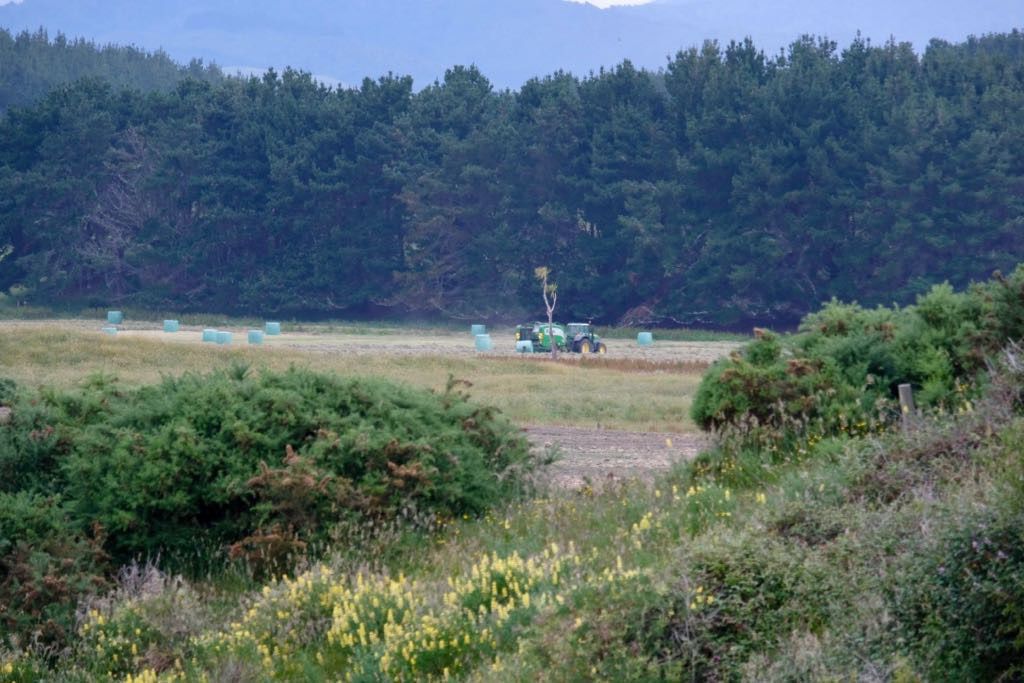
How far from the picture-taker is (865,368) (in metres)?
12.6

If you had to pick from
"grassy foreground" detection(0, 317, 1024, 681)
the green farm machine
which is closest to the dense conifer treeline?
the green farm machine

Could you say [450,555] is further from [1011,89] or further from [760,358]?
[1011,89]

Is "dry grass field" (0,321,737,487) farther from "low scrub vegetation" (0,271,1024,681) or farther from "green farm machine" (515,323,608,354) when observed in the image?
"low scrub vegetation" (0,271,1024,681)

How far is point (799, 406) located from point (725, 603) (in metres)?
5.48

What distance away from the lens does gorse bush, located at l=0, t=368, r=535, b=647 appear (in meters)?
→ 11.0

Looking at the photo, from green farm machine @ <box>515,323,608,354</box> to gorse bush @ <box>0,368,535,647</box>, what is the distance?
141ft

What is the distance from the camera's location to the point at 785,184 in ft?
231

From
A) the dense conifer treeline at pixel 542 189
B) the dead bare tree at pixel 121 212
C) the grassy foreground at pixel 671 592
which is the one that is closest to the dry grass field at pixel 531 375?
the grassy foreground at pixel 671 592

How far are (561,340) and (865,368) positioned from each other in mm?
44275

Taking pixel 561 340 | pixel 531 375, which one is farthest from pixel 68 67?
pixel 531 375

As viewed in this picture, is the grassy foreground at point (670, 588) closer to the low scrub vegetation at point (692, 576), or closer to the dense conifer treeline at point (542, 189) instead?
the low scrub vegetation at point (692, 576)

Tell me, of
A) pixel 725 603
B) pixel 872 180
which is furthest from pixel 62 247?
pixel 725 603

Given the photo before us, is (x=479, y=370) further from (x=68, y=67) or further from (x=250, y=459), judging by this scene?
(x=68, y=67)

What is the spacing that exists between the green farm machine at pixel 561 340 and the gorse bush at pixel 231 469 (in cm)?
4287
